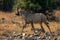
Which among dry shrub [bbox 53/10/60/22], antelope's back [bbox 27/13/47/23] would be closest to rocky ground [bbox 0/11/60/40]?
antelope's back [bbox 27/13/47/23]

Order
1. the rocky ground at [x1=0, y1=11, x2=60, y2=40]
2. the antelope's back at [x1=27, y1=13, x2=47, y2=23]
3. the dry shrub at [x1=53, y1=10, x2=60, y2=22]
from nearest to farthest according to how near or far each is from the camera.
Answer: the rocky ground at [x1=0, y1=11, x2=60, y2=40]
the antelope's back at [x1=27, y1=13, x2=47, y2=23]
the dry shrub at [x1=53, y1=10, x2=60, y2=22]

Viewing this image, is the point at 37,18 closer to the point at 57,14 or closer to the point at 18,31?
the point at 18,31

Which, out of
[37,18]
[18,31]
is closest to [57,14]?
[37,18]

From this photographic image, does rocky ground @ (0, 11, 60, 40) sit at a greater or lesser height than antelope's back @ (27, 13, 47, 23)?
lesser

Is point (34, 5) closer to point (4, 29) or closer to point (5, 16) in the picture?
point (5, 16)

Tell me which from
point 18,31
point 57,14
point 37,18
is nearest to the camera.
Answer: point 37,18

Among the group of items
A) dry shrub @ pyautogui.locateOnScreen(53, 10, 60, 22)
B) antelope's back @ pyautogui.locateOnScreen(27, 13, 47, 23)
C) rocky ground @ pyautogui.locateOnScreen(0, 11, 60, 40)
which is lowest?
dry shrub @ pyautogui.locateOnScreen(53, 10, 60, 22)

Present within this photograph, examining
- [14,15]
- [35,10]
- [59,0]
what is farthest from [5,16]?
[59,0]

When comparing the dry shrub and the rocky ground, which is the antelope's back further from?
the dry shrub

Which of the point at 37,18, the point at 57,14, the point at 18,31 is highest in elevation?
the point at 37,18

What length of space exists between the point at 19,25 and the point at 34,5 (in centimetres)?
245

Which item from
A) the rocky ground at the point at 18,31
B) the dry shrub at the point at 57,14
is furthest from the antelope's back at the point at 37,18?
the dry shrub at the point at 57,14

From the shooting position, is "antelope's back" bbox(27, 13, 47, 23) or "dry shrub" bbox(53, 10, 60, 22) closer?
"antelope's back" bbox(27, 13, 47, 23)

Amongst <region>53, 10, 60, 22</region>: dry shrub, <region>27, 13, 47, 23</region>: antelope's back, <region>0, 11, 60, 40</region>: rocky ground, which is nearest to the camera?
<region>0, 11, 60, 40</region>: rocky ground
